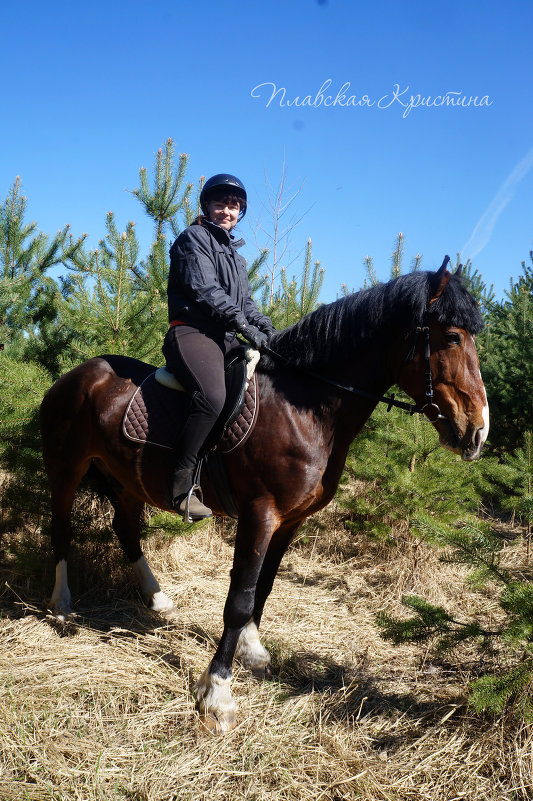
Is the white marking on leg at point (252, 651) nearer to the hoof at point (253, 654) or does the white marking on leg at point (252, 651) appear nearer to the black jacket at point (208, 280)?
the hoof at point (253, 654)

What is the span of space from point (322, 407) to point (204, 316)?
91 cm

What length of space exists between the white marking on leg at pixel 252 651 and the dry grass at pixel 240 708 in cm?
9

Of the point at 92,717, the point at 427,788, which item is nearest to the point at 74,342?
the point at 92,717

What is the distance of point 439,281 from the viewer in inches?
105

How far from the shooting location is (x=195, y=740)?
8.81 feet

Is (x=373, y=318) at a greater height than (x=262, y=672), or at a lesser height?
greater

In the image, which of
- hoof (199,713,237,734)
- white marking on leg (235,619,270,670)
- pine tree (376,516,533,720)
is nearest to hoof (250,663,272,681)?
white marking on leg (235,619,270,670)

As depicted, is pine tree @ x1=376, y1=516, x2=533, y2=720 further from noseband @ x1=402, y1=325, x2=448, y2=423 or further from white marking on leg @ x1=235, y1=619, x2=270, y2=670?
white marking on leg @ x1=235, y1=619, x2=270, y2=670

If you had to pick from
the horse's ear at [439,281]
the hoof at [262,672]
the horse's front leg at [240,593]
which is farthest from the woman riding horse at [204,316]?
the hoof at [262,672]

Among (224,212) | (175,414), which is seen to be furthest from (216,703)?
(224,212)

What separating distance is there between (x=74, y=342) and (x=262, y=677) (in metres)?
3.03

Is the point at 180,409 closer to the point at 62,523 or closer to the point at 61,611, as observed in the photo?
the point at 62,523

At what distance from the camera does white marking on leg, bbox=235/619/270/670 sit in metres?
3.40

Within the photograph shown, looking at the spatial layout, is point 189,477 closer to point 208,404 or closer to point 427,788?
point 208,404
